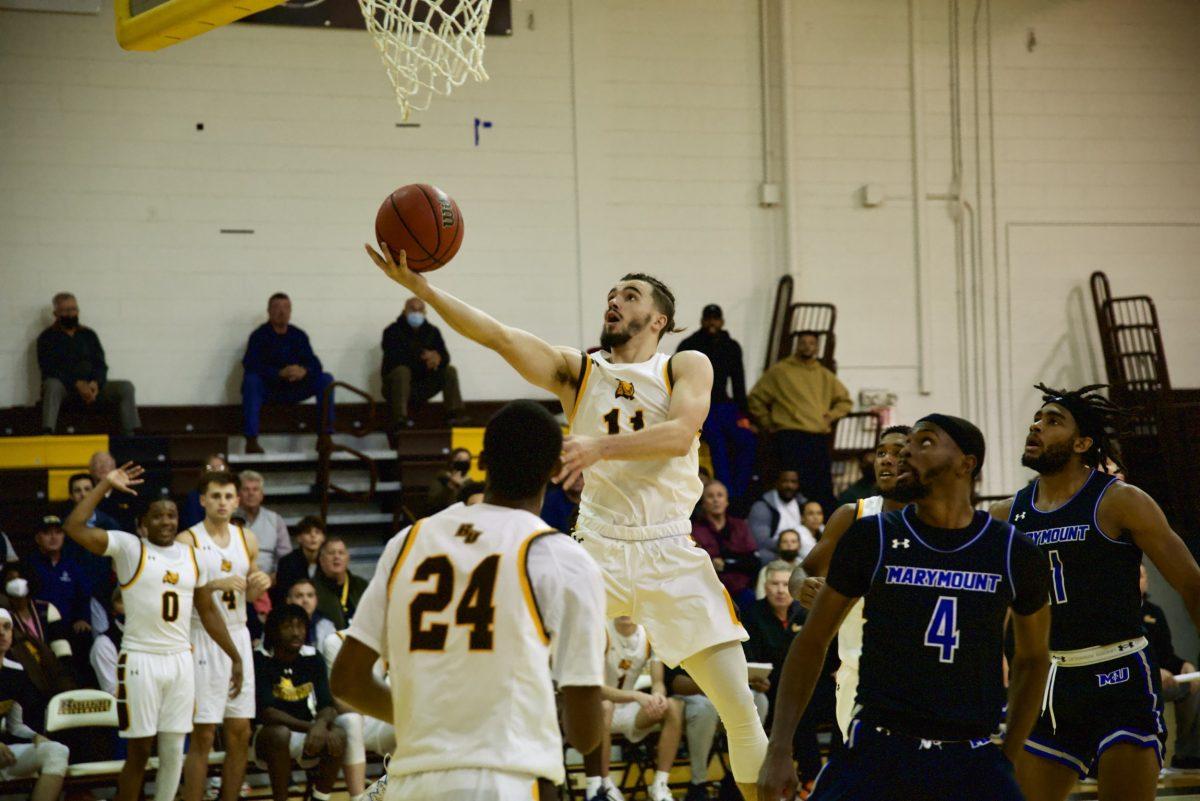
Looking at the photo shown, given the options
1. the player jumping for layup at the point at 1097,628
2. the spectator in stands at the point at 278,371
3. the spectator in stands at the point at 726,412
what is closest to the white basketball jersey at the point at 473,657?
the player jumping for layup at the point at 1097,628

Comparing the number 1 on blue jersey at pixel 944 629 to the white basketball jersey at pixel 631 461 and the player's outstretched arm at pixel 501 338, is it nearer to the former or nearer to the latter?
the white basketball jersey at pixel 631 461

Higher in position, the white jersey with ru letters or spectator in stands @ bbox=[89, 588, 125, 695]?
the white jersey with ru letters

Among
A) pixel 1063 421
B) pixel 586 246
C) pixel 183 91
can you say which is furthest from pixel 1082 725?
pixel 183 91

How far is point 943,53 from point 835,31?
1373mm

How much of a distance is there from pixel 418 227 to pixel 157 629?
4514 millimetres

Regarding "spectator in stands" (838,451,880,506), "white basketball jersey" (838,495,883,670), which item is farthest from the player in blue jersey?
"spectator in stands" (838,451,880,506)

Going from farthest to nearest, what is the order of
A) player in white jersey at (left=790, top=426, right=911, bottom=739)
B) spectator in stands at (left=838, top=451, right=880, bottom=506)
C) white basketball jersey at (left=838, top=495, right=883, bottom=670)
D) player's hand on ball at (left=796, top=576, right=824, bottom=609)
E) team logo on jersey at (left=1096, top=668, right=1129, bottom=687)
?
spectator in stands at (left=838, top=451, right=880, bottom=506)
white basketball jersey at (left=838, top=495, right=883, bottom=670)
player in white jersey at (left=790, top=426, right=911, bottom=739)
team logo on jersey at (left=1096, top=668, right=1129, bottom=687)
player's hand on ball at (left=796, top=576, right=824, bottom=609)

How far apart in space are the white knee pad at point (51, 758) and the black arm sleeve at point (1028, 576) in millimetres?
6566

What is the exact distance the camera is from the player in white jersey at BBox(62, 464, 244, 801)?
334 inches

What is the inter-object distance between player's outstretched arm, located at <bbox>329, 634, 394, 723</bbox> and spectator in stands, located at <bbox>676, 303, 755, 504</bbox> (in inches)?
395

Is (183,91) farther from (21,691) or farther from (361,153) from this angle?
(21,691)

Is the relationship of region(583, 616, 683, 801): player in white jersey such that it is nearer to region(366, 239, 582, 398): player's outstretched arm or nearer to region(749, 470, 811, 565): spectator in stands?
region(749, 470, 811, 565): spectator in stands

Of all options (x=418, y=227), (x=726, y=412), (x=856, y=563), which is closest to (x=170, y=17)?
(x=418, y=227)

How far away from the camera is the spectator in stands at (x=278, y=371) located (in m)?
13.4
